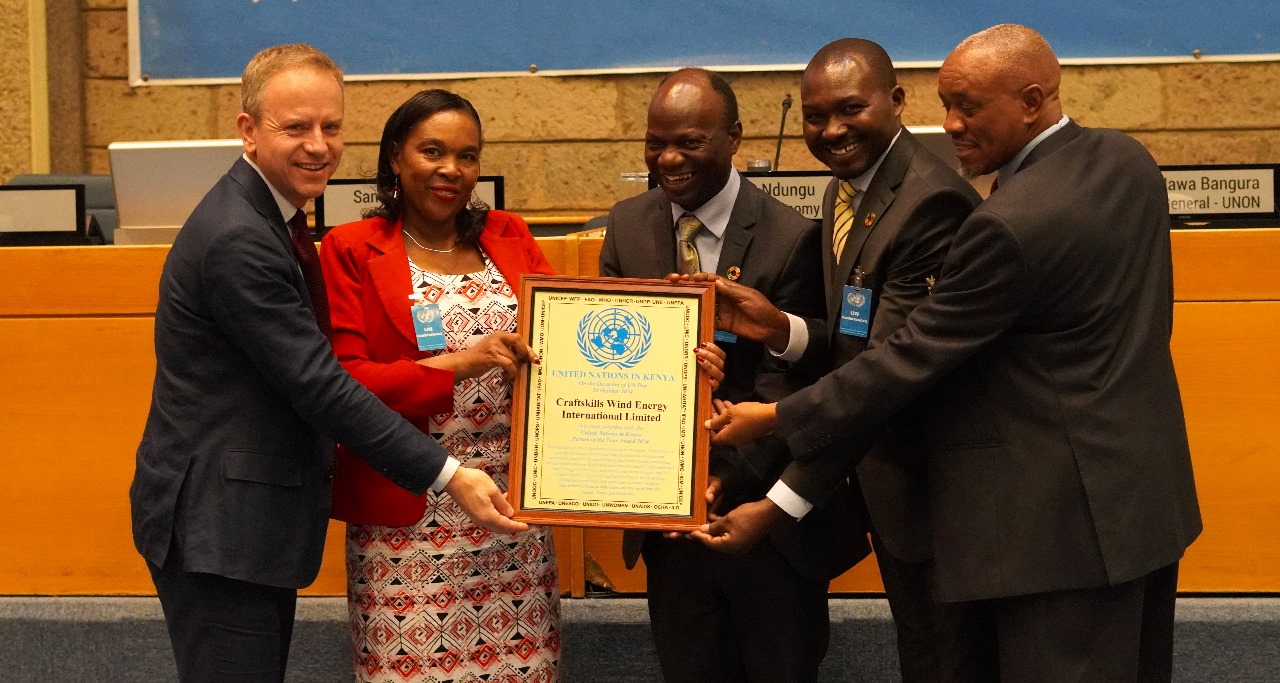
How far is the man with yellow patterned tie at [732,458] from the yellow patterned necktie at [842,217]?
57 mm

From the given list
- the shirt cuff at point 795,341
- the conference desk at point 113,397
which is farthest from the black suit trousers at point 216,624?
the shirt cuff at point 795,341

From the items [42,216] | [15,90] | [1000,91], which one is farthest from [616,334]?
[15,90]

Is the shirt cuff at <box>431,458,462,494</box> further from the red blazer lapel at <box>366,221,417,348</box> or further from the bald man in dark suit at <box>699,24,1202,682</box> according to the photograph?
the bald man in dark suit at <box>699,24,1202,682</box>

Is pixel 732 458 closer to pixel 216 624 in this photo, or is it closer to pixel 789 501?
pixel 789 501

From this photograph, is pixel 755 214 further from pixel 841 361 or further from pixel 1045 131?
pixel 1045 131

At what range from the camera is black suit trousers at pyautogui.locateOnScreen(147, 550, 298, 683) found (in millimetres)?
1876

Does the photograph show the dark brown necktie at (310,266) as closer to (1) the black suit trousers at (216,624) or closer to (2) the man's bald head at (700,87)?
(1) the black suit trousers at (216,624)

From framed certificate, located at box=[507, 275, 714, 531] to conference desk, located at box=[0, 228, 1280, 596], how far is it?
24.8 inches

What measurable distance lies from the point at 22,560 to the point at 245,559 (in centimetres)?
118

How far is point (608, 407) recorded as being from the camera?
7.07 ft

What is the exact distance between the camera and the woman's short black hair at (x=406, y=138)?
7.27 feet

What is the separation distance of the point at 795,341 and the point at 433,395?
2.05 ft

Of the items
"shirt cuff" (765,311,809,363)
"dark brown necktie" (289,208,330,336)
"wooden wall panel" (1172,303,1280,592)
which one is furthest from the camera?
"wooden wall panel" (1172,303,1280,592)

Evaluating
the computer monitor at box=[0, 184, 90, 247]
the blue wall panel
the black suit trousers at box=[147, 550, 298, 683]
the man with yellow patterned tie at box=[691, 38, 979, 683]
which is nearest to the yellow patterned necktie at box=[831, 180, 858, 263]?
the man with yellow patterned tie at box=[691, 38, 979, 683]
